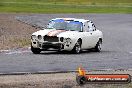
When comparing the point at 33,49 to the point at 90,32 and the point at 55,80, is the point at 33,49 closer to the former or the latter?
the point at 90,32

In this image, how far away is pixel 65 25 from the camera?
23.2 m

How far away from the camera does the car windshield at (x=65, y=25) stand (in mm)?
23112

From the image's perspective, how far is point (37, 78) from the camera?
13.6m

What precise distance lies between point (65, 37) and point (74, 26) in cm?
173

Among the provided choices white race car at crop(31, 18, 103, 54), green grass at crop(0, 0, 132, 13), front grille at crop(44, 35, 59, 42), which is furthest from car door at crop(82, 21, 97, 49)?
green grass at crop(0, 0, 132, 13)

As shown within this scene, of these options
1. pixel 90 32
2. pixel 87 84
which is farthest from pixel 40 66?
pixel 90 32

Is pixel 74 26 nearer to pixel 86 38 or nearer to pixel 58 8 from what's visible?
pixel 86 38

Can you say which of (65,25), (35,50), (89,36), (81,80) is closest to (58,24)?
(65,25)

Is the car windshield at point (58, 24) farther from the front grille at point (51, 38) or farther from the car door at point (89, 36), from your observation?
the front grille at point (51, 38)

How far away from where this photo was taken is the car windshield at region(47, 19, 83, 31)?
75.8ft

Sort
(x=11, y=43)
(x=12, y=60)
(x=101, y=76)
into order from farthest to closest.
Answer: (x=11, y=43)
(x=12, y=60)
(x=101, y=76)

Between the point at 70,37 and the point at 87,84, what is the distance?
9823mm

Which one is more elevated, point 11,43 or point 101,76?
point 101,76

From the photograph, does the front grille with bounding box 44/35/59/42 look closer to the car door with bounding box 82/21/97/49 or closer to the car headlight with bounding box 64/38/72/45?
the car headlight with bounding box 64/38/72/45
